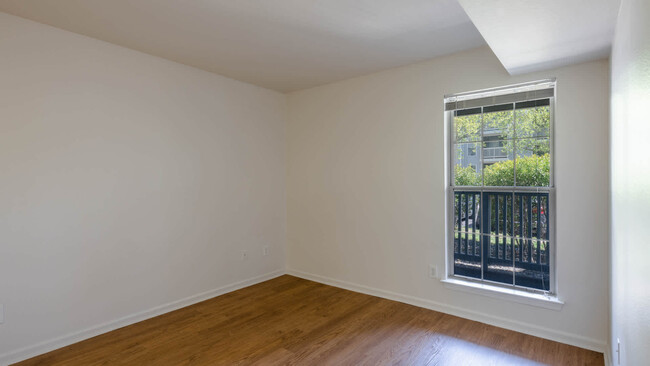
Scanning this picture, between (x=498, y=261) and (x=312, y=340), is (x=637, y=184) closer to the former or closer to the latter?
(x=498, y=261)

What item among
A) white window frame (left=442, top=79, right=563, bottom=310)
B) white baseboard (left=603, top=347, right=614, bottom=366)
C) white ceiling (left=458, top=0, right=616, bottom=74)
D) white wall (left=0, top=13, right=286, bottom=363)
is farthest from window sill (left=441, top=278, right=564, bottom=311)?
white wall (left=0, top=13, right=286, bottom=363)

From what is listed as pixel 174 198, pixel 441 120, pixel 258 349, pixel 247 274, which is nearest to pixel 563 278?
pixel 441 120

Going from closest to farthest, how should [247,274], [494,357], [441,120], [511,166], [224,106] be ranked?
1. [494,357]
2. [511,166]
3. [441,120]
4. [224,106]
5. [247,274]

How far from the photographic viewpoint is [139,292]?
3.20 m

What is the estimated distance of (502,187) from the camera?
3.10 m

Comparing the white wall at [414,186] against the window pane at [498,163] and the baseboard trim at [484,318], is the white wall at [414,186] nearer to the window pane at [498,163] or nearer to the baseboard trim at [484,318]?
the baseboard trim at [484,318]

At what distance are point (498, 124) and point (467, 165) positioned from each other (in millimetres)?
470

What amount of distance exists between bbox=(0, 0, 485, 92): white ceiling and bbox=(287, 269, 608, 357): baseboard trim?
98.5 inches

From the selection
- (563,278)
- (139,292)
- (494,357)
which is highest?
(563,278)

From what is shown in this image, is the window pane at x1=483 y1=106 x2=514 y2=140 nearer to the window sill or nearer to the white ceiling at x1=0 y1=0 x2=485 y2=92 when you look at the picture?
the white ceiling at x1=0 y1=0 x2=485 y2=92

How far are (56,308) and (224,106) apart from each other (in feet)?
8.22

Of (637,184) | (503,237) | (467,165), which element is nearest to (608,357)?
(503,237)

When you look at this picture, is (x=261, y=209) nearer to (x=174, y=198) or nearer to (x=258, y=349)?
(x=174, y=198)

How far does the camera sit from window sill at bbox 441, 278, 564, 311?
280cm
